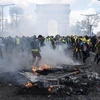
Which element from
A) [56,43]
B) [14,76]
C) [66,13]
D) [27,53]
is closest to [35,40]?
[14,76]

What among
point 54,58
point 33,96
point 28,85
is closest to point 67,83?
point 28,85

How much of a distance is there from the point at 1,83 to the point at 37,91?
1.67 metres

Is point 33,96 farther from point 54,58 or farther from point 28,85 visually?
point 54,58

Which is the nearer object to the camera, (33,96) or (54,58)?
(33,96)

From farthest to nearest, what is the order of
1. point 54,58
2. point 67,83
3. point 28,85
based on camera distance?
point 54,58 → point 67,83 → point 28,85

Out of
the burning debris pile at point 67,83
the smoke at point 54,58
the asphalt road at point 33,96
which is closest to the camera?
the asphalt road at point 33,96

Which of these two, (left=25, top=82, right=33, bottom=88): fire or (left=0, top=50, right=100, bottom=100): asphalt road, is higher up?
(left=25, top=82, right=33, bottom=88): fire

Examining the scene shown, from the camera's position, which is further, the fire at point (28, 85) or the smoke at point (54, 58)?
the smoke at point (54, 58)

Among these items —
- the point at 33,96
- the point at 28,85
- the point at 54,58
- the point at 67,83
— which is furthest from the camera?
the point at 54,58

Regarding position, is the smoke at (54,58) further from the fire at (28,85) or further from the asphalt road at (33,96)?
the asphalt road at (33,96)

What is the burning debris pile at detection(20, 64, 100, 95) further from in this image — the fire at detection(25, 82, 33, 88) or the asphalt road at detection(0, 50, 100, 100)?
the asphalt road at detection(0, 50, 100, 100)

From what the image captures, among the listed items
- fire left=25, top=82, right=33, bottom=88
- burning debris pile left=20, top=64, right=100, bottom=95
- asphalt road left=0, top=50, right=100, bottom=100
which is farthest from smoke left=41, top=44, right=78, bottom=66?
asphalt road left=0, top=50, right=100, bottom=100

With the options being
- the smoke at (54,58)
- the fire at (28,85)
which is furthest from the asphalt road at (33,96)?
the smoke at (54,58)

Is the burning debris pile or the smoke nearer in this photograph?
the burning debris pile
